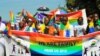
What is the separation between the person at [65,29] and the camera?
15.2 meters

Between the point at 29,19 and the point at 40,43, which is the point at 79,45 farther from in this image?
the point at 29,19

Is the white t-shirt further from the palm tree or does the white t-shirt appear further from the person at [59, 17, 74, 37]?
the palm tree

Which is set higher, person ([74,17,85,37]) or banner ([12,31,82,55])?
person ([74,17,85,37])

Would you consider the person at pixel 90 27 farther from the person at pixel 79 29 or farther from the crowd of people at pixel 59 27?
the person at pixel 79 29

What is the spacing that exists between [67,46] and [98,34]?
89 cm

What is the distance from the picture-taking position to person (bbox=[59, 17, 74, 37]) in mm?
15192

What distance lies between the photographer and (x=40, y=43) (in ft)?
47.7

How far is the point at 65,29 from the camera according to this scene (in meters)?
15.6

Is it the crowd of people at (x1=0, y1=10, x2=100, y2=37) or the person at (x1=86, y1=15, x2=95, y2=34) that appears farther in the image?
the crowd of people at (x1=0, y1=10, x2=100, y2=37)

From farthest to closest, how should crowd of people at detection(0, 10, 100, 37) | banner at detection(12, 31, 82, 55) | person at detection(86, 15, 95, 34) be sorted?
crowd of people at detection(0, 10, 100, 37) → person at detection(86, 15, 95, 34) → banner at detection(12, 31, 82, 55)

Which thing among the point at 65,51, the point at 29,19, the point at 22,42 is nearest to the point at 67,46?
the point at 65,51

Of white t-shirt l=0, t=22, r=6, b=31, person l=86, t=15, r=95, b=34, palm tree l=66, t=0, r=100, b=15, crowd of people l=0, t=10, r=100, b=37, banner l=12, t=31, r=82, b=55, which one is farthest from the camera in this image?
palm tree l=66, t=0, r=100, b=15

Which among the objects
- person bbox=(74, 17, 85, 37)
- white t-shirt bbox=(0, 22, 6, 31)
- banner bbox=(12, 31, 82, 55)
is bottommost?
banner bbox=(12, 31, 82, 55)

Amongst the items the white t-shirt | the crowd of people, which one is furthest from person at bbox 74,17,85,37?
the white t-shirt
